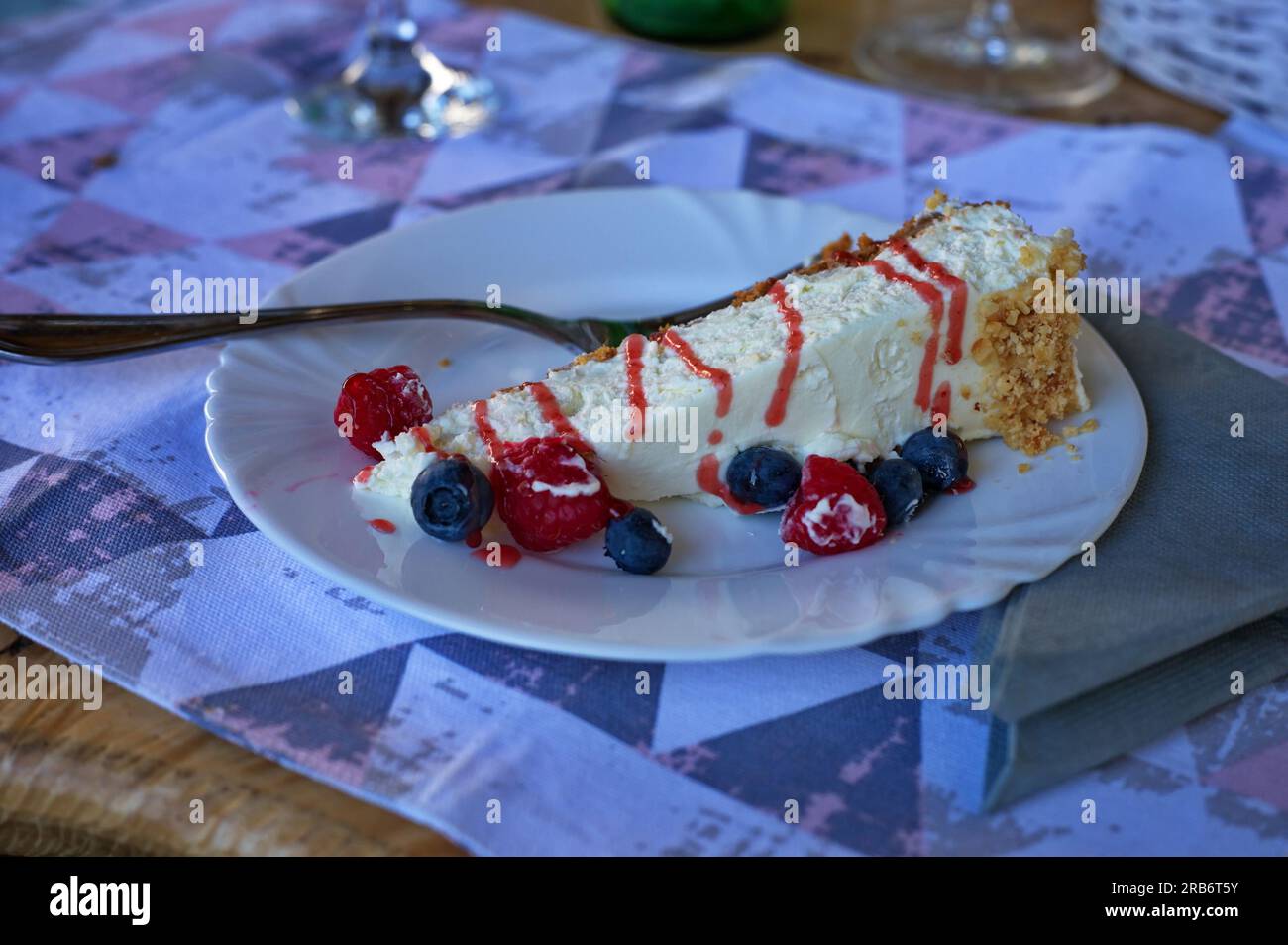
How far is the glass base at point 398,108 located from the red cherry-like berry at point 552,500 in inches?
50.0

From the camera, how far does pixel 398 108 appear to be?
2.47m

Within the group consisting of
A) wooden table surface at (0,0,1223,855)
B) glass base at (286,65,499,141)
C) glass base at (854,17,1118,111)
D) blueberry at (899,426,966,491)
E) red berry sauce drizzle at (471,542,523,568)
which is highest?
glass base at (854,17,1118,111)

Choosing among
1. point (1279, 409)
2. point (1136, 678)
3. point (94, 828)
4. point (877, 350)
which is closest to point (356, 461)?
point (94, 828)

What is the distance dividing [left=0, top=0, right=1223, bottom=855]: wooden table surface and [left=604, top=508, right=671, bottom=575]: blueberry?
345mm

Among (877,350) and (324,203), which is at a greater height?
(877,350)

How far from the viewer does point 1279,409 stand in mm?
1557

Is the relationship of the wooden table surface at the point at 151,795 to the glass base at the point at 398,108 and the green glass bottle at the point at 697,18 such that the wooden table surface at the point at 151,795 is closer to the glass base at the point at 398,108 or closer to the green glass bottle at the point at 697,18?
the glass base at the point at 398,108

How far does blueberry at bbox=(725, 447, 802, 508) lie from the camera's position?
141cm

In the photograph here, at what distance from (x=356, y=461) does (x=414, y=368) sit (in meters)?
0.27

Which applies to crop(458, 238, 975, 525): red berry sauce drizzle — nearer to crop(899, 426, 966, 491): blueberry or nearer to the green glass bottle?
crop(899, 426, 966, 491): blueberry

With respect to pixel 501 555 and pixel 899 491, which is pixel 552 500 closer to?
pixel 501 555

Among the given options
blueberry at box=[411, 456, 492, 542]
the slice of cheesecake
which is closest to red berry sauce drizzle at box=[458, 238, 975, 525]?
the slice of cheesecake

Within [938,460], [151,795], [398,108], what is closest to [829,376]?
[938,460]

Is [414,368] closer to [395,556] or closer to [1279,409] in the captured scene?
[395,556]
